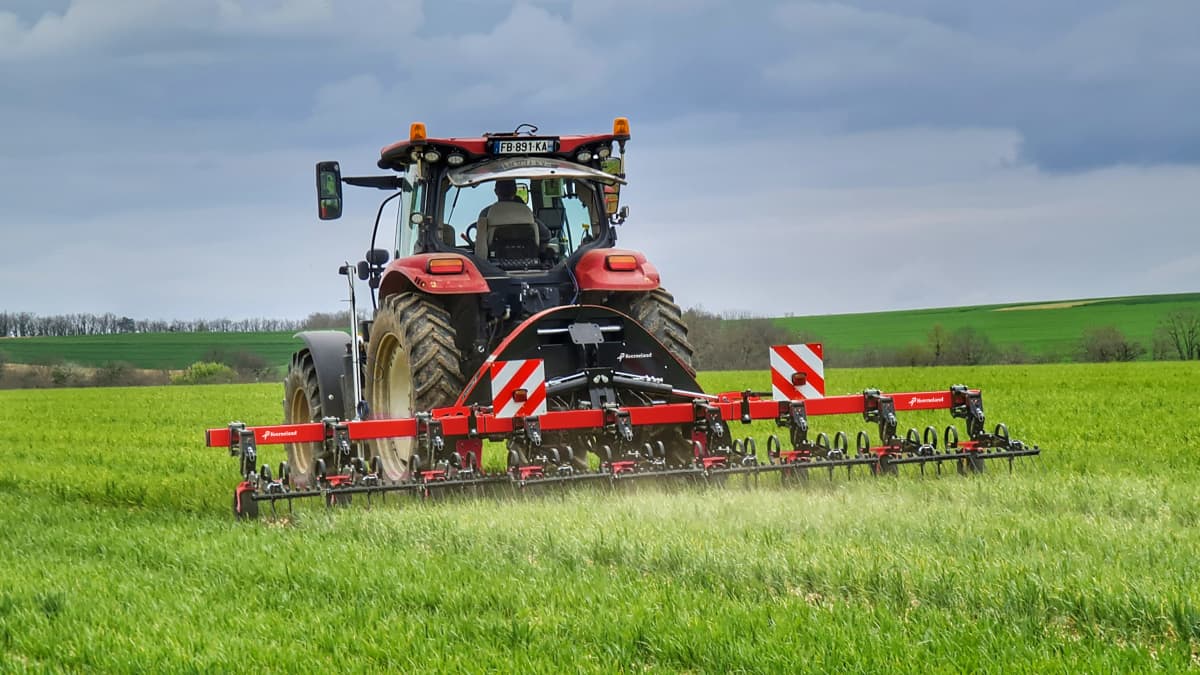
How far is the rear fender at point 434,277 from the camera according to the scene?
9.75 m

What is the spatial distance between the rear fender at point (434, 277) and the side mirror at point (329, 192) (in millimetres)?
676

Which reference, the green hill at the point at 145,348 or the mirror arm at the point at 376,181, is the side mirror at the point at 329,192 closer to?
the mirror arm at the point at 376,181

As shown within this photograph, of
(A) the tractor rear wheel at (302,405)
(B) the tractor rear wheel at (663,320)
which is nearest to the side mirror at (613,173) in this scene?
(B) the tractor rear wheel at (663,320)

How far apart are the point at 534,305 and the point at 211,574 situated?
13.2 feet

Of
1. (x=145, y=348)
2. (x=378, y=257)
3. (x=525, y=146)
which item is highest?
(x=145, y=348)

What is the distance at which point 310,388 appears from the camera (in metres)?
11.9

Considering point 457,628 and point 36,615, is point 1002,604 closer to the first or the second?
point 457,628

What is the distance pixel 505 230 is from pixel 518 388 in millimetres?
1822

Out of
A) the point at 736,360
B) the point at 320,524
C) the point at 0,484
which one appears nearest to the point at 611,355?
the point at 320,524

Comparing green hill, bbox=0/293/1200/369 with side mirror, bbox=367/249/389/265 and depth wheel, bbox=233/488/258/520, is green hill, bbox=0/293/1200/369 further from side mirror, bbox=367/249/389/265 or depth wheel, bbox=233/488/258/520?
depth wheel, bbox=233/488/258/520

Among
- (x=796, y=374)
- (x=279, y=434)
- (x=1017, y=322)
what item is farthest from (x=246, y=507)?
(x=1017, y=322)

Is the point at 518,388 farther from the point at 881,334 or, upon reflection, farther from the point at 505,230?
the point at 881,334

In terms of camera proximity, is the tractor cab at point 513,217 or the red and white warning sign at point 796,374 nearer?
the tractor cab at point 513,217

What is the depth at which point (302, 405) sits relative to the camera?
12758 millimetres
